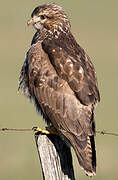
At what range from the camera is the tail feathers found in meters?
8.71

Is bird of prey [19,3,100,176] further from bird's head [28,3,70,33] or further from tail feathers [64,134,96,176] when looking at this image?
bird's head [28,3,70,33]

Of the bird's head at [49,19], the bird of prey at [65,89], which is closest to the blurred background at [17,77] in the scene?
the bird's head at [49,19]

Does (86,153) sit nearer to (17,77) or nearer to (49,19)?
(49,19)

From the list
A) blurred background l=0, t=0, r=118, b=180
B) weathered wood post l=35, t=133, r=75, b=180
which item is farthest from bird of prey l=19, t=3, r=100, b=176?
blurred background l=0, t=0, r=118, b=180

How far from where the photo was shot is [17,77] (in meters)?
26.3

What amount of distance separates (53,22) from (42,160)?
11.9 feet

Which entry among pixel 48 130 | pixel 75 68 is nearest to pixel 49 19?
pixel 75 68

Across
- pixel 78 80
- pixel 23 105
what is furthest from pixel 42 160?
pixel 23 105

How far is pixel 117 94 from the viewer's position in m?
24.5

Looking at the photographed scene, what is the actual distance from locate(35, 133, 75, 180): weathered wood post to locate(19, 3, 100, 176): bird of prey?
53cm

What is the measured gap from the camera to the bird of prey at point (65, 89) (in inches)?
357

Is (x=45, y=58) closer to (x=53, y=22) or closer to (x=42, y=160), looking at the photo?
(x=53, y=22)

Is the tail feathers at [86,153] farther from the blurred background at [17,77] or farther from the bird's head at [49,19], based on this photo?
the blurred background at [17,77]

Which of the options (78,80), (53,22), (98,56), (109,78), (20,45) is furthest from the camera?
(20,45)
